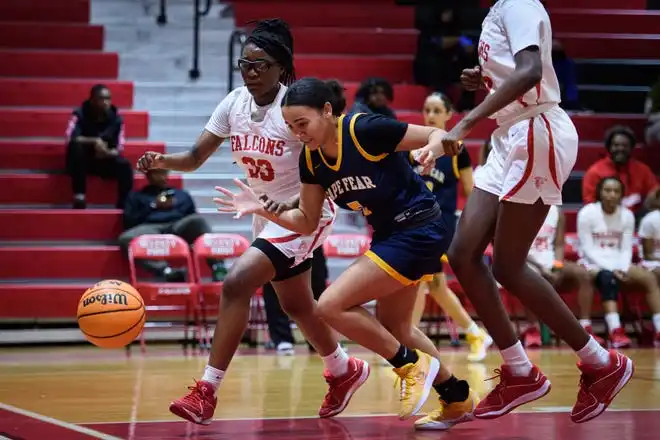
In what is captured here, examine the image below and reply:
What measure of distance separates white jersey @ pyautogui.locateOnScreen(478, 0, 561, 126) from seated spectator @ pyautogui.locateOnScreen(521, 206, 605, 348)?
5369 mm

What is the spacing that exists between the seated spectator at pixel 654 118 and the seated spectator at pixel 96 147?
18.8 ft

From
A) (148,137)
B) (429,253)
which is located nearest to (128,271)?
(148,137)

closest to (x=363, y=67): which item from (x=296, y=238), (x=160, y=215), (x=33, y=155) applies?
(x=160, y=215)

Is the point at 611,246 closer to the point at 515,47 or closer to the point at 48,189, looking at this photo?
the point at 48,189

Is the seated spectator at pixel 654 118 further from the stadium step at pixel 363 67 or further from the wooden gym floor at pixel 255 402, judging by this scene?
the wooden gym floor at pixel 255 402

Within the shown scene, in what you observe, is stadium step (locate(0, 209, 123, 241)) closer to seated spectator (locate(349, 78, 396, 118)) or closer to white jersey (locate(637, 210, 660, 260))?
seated spectator (locate(349, 78, 396, 118))

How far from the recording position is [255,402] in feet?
20.5

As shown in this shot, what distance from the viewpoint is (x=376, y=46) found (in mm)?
13820

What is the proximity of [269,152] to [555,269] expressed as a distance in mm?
5438

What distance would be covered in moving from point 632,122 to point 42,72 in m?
6.86

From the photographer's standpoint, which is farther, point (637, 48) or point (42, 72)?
point (637, 48)

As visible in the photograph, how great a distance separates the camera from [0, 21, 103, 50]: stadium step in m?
13.1

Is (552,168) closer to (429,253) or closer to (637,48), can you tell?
(429,253)

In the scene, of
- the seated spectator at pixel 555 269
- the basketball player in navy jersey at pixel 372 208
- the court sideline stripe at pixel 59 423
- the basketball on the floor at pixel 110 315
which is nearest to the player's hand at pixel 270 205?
the basketball player in navy jersey at pixel 372 208
